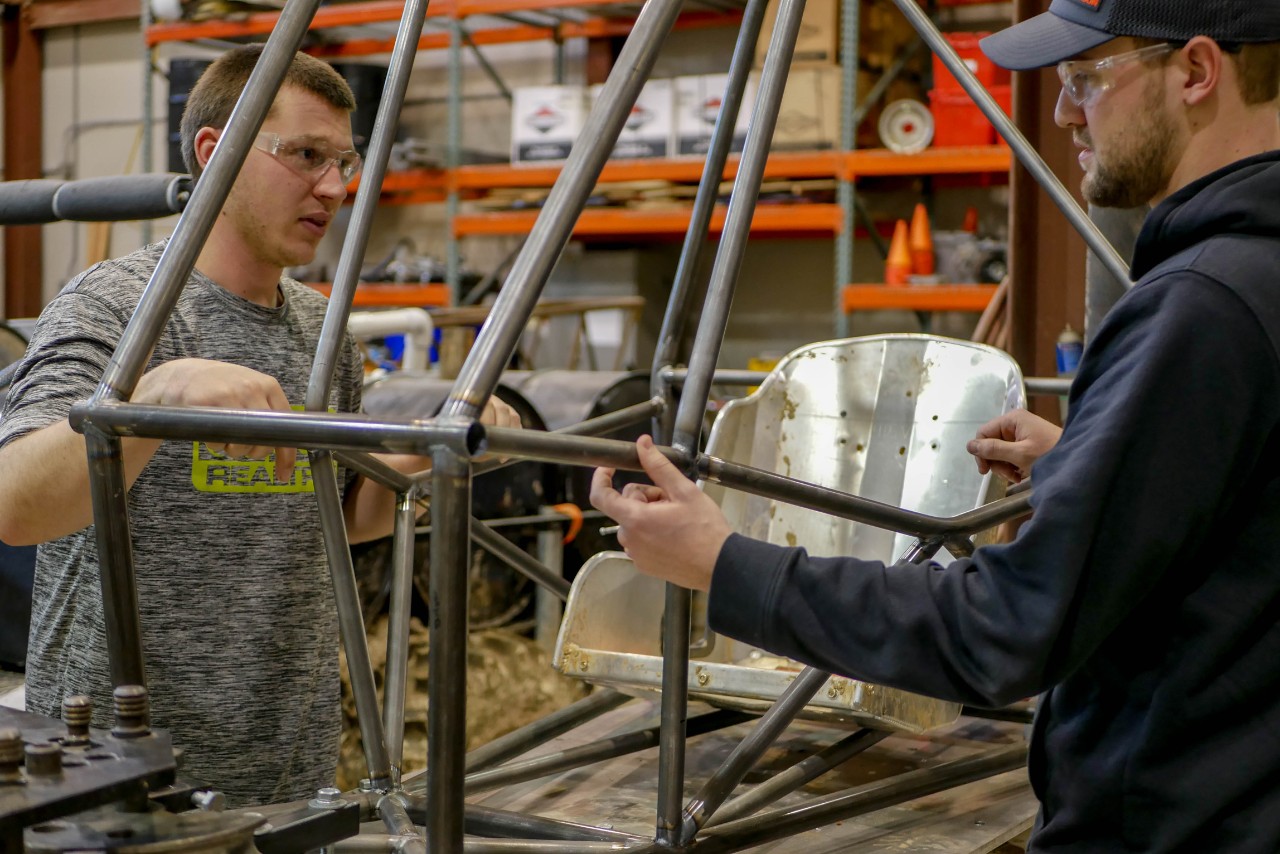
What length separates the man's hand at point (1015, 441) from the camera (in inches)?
70.3

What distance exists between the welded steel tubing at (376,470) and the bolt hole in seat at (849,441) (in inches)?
27.2

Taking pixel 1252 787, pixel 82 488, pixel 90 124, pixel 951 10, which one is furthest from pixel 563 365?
pixel 1252 787

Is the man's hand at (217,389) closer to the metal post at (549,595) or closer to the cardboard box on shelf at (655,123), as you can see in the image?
the metal post at (549,595)

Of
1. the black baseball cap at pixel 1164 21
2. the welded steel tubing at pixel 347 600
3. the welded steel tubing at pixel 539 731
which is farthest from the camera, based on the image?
the welded steel tubing at pixel 539 731

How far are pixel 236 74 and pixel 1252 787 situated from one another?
5.45ft

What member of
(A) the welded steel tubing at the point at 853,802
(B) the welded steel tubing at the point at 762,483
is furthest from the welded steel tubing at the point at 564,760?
(B) the welded steel tubing at the point at 762,483

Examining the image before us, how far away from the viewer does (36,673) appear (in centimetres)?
181

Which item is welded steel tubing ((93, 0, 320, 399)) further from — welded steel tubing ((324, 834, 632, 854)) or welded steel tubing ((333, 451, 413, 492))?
welded steel tubing ((324, 834, 632, 854))

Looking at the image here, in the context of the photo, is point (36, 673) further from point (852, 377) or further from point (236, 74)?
point (852, 377)

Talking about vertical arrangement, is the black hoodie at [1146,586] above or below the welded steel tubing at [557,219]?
below

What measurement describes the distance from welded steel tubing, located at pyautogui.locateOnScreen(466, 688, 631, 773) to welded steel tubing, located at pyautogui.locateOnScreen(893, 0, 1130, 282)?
1168 mm

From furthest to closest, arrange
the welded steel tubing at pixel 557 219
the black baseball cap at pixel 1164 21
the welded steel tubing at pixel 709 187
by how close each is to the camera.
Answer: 1. the welded steel tubing at pixel 709 187
2. the black baseball cap at pixel 1164 21
3. the welded steel tubing at pixel 557 219

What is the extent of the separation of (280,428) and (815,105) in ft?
18.2

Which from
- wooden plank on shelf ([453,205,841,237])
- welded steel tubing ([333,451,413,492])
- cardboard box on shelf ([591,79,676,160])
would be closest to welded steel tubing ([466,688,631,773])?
welded steel tubing ([333,451,413,492])
